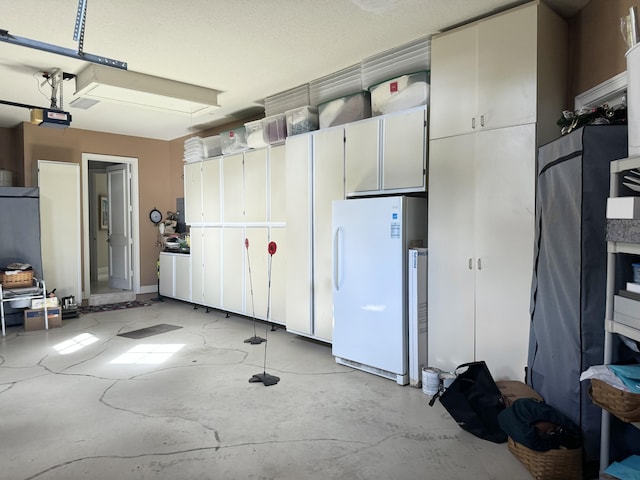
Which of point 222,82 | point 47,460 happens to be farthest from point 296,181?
point 47,460

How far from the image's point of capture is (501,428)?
260 cm

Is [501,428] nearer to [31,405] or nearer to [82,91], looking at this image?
[31,405]

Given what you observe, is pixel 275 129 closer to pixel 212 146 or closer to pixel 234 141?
pixel 234 141

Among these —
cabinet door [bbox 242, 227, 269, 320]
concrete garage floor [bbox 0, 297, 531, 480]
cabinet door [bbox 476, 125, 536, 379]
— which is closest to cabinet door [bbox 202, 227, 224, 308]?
cabinet door [bbox 242, 227, 269, 320]

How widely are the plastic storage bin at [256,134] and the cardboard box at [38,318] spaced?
3.51 meters

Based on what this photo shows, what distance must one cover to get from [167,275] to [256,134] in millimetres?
3276

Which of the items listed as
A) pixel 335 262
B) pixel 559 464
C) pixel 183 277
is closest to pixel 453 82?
pixel 335 262

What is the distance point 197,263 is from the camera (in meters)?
6.66

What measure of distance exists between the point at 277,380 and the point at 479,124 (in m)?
2.75

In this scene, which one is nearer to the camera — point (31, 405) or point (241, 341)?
point (31, 405)

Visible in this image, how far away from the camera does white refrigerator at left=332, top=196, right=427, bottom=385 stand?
3.59m

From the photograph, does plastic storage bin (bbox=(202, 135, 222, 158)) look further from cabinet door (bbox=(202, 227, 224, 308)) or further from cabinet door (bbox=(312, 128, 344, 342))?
cabinet door (bbox=(312, 128, 344, 342))

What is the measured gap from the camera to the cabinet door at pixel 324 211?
14.3ft

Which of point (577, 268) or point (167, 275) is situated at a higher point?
point (577, 268)
